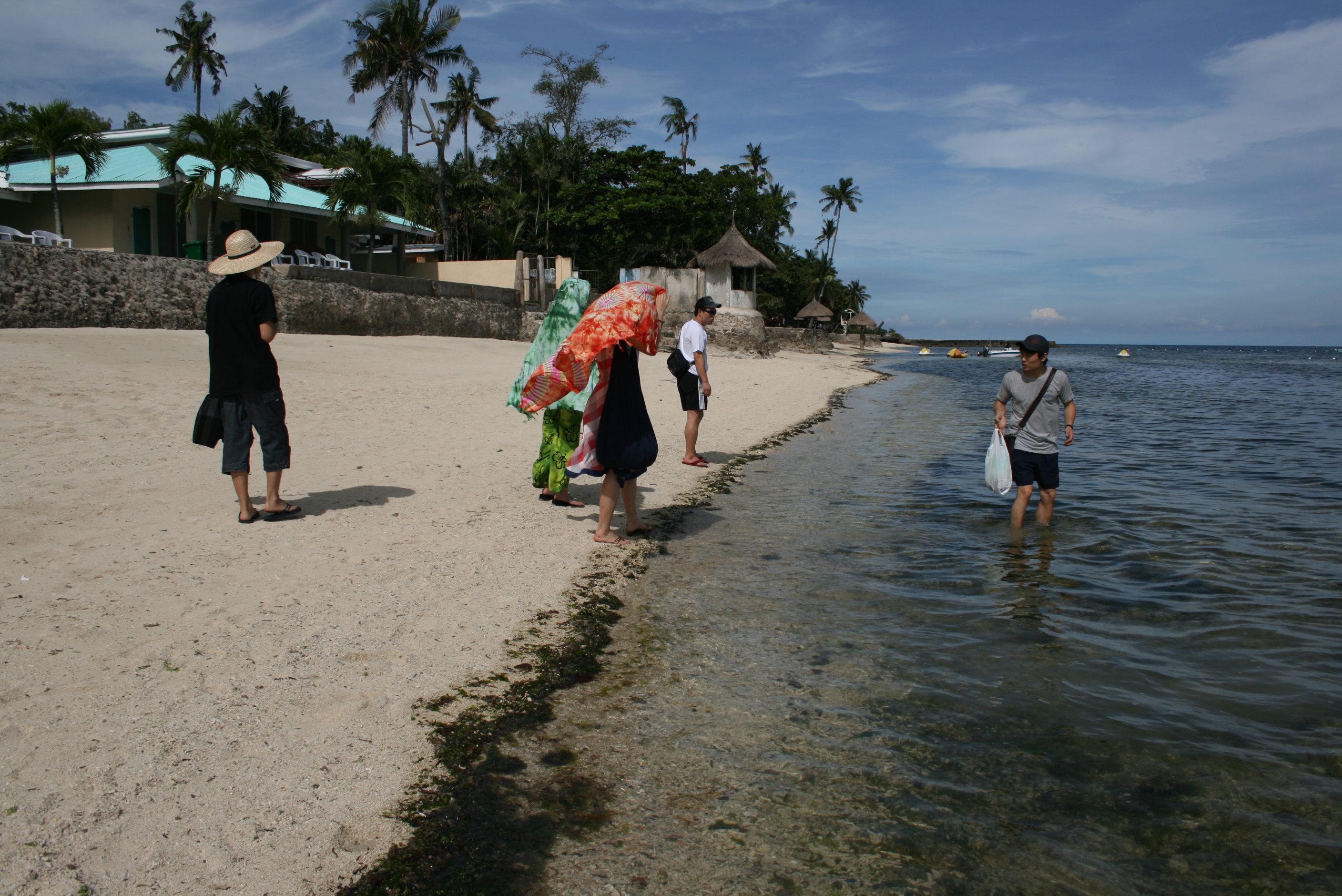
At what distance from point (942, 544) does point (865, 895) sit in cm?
441

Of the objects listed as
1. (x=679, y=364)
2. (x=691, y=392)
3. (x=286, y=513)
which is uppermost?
(x=679, y=364)

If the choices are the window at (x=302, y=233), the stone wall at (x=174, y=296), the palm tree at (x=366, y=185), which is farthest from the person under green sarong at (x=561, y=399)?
the window at (x=302, y=233)

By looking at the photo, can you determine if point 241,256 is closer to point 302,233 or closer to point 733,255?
point 302,233

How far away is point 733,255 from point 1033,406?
Answer: 2910 cm

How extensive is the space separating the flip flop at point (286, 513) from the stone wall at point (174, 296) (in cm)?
947

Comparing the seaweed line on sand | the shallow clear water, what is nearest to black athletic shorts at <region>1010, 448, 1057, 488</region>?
the shallow clear water

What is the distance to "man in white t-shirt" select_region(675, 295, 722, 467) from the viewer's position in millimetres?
8641

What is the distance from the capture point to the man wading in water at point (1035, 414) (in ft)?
20.4

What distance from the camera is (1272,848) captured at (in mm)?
→ 2689

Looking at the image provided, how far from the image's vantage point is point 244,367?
17.5ft

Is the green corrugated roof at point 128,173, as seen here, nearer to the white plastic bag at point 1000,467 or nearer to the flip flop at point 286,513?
the flip flop at point 286,513

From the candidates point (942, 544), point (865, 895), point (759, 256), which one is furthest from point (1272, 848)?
point (759, 256)

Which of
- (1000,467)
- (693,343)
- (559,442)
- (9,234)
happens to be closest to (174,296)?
(9,234)

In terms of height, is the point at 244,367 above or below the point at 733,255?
below
